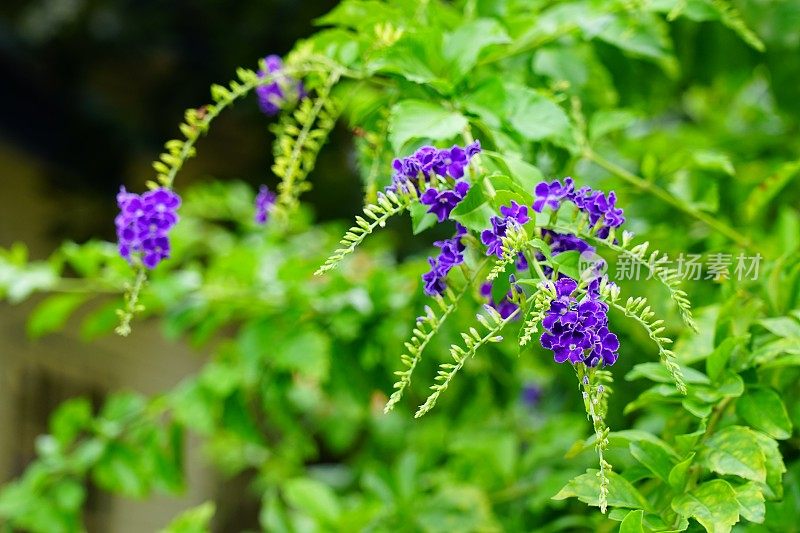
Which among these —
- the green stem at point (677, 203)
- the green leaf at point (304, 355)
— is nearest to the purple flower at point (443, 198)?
the green stem at point (677, 203)

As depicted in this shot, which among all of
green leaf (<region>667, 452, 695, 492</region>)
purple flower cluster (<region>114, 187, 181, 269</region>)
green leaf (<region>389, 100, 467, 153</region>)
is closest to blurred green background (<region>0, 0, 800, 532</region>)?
green leaf (<region>667, 452, 695, 492</region>)

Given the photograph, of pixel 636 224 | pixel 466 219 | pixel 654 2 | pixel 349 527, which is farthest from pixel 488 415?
pixel 466 219

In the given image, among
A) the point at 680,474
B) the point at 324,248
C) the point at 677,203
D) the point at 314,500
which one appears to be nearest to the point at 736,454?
the point at 680,474

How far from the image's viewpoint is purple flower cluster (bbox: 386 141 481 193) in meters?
0.77

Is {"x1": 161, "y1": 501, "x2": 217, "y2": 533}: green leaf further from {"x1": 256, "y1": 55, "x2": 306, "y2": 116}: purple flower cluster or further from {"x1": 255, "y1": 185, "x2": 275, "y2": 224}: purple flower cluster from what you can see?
{"x1": 256, "y1": 55, "x2": 306, "y2": 116}: purple flower cluster

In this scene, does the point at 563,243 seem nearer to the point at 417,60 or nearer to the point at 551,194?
the point at 551,194

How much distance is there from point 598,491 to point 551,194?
0.26 meters

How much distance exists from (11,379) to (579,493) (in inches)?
99.4

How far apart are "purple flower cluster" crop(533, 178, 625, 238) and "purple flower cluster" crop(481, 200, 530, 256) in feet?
0.17

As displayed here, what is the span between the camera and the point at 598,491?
2.47ft

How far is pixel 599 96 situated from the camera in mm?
1433

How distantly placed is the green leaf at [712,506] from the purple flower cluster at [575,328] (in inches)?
7.3

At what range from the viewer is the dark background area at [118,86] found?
8.07 feet

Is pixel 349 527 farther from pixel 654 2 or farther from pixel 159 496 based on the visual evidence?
pixel 159 496
